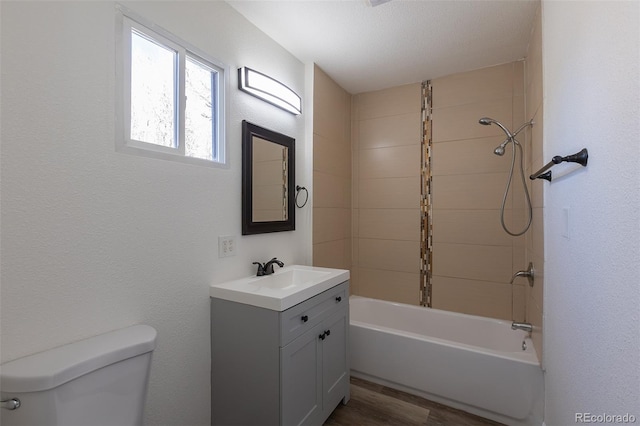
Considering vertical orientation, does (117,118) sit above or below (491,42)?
below

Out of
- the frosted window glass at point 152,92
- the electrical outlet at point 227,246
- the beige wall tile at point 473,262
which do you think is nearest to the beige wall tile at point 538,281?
the beige wall tile at point 473,262

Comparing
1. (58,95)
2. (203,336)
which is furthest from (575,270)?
(58,95)

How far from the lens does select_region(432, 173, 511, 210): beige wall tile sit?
2.40m

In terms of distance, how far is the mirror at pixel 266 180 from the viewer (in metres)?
1.80

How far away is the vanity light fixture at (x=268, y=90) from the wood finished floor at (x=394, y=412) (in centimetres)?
207

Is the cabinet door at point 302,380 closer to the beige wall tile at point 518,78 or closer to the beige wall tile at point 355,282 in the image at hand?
the beige wall tile at point 355,282

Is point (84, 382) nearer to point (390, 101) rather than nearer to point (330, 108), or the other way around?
point (330, 108)

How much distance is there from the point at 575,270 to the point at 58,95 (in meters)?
1.98

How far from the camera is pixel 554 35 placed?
4.62ft

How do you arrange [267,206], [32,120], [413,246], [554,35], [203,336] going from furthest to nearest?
1. [413,246]
2. [267,206]
3. [203,336]
4. [554,35]
5. [32,120]

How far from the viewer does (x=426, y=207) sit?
2.68m

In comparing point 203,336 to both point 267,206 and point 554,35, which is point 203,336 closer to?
point 267,206

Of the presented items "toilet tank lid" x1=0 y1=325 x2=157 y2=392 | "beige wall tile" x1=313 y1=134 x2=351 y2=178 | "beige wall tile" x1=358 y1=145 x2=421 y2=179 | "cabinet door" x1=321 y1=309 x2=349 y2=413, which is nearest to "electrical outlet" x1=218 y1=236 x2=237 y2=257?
"toilet tank lid" x1=0 y1=325 x2=157 y2=392

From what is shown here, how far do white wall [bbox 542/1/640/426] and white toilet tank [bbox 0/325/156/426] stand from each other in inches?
57.6
